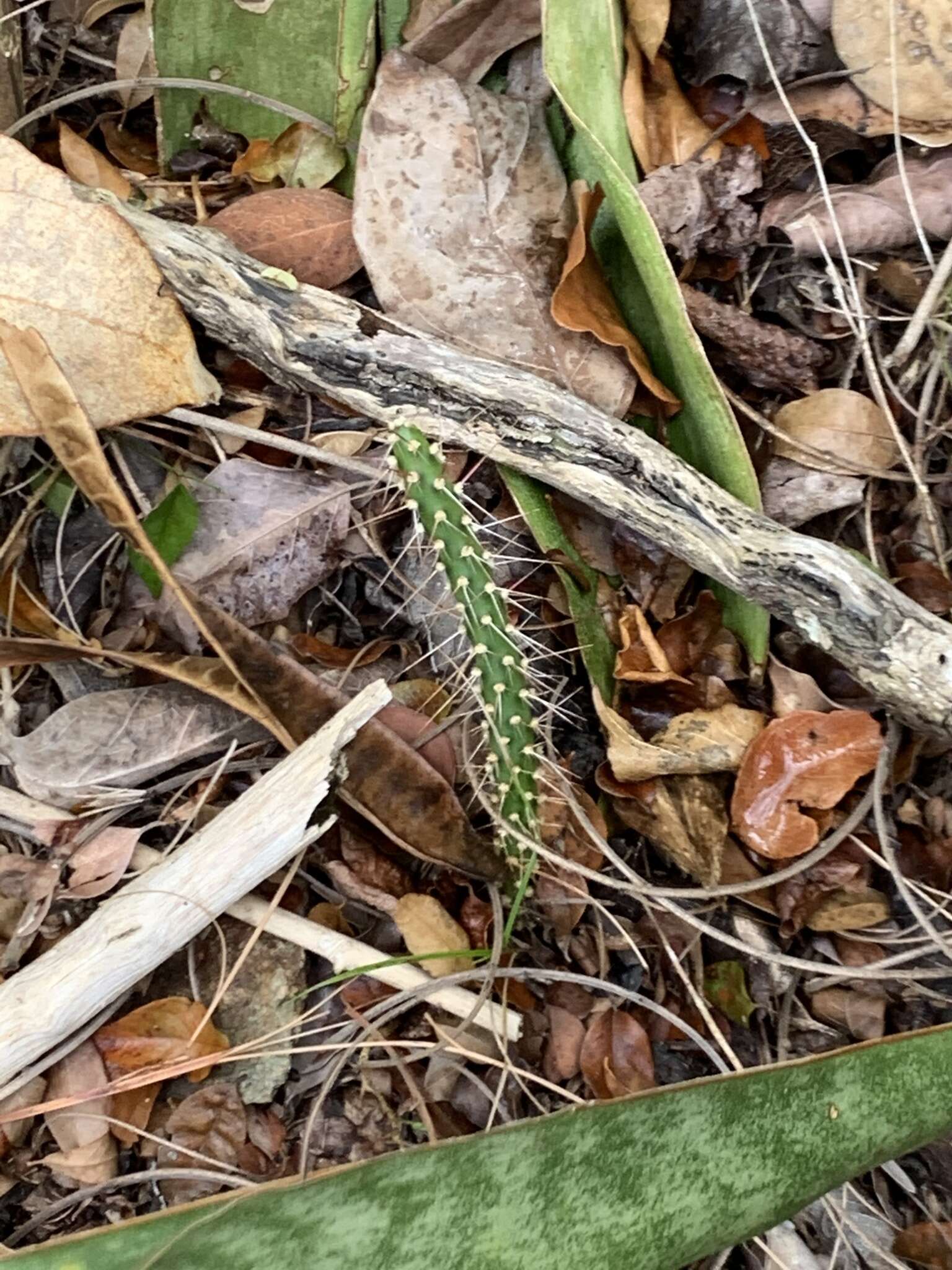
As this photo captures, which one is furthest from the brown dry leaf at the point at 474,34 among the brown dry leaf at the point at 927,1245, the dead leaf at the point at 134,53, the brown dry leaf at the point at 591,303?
the brown dry leaf at the point at 927,1245

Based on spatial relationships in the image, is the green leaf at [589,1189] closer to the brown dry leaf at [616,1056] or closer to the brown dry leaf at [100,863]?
the brown dry leaf at [616,1056]

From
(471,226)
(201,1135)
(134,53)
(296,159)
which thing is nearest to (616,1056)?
(201,1135)

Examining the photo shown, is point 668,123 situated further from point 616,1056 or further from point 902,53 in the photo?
point 616,1056

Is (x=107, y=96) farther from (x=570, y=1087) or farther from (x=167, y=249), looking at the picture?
(x=570, y=1087)

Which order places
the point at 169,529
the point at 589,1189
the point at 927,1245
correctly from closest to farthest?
1. the point at 589,1189
2. the point at 927,1245
3. the point at 169,529

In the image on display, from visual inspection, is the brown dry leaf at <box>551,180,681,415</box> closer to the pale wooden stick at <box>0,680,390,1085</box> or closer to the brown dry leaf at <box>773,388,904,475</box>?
the brown dry leaf at <box>773,388,904,475</box>

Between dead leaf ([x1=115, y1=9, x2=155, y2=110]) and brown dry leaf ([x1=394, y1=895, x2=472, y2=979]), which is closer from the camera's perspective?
brown dry leaf ([x1=394, y1=895, x2=472, y2=979])

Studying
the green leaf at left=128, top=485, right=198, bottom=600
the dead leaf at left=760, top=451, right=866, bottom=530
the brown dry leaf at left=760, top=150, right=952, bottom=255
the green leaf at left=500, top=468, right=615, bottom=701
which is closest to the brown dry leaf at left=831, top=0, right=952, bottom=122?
the brown dry leaf at left=760, top=150, right=952, bottom=255
